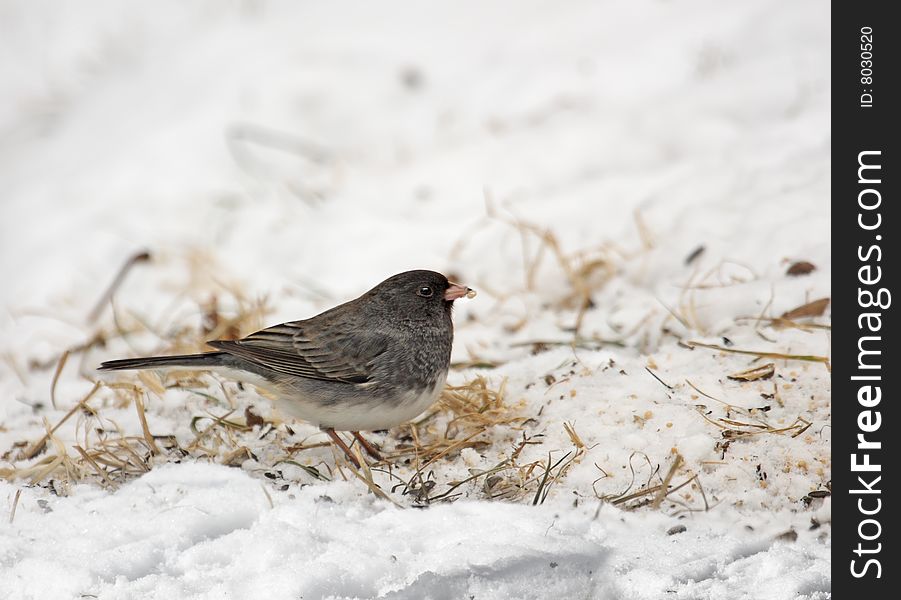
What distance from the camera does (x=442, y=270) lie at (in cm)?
Answer: 541

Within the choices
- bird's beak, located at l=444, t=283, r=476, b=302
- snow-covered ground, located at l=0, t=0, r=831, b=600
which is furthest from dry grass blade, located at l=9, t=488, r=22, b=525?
bird's beak, located at l=444, t=283, r=476, b=302

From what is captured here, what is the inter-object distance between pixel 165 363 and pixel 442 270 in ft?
7.41

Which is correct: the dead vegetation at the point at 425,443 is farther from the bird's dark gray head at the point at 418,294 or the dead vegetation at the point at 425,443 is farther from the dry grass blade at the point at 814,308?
the bird's dark gray head at the point at 418,294

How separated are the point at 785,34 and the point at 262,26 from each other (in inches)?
158

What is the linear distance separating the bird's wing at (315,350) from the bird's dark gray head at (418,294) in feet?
0.54

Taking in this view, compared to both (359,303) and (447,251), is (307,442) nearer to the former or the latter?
(359,303)

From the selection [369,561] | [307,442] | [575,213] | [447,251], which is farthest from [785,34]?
[369,561]

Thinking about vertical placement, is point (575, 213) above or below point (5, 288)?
above

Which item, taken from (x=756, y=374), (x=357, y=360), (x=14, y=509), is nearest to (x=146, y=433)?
(x=14, y=509)

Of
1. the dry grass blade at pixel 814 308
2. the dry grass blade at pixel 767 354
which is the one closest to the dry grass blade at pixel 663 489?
the dry grass blade at pixel 767 354

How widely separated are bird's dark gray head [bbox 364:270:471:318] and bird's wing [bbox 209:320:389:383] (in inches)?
6.5

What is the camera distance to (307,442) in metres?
3.69

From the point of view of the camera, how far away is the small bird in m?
3.39
